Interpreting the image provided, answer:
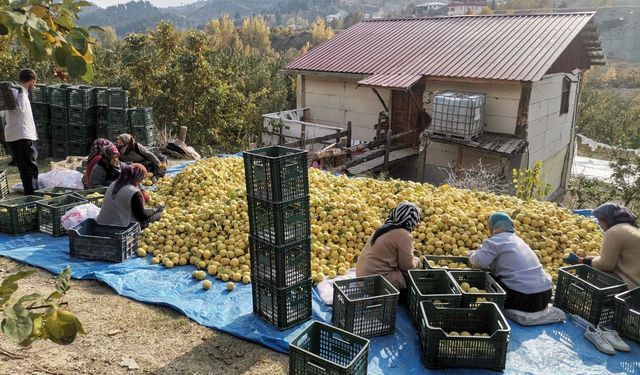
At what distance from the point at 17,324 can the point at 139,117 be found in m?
9.46

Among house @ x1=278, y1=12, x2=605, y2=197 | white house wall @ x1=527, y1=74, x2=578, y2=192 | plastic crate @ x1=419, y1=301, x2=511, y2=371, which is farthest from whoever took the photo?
white house wall @ x1=527, y1=74, x2=578, y2=192

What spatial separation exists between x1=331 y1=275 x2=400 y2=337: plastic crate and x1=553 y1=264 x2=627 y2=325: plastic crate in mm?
1728

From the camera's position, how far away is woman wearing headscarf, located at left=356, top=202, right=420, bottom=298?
4523mm

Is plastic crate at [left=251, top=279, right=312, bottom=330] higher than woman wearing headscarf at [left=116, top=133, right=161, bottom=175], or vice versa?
A: woman wearing headscarf at [left=116, top=133, right=161, bottom=175]

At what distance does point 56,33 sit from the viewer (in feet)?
4.40

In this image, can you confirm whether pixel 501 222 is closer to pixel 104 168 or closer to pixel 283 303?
pixel 283 303

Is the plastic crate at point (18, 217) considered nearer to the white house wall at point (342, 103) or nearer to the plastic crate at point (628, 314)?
the plastic crate at point (628, 314)

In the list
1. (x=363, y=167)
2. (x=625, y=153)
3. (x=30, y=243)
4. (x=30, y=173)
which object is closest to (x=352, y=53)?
(x=363, y=167)

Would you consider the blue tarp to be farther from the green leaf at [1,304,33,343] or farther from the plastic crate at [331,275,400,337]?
the green leaf at [1,304,33,343]

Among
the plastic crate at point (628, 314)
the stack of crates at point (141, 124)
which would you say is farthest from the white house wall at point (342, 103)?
the plastic crate at point (628, 314)

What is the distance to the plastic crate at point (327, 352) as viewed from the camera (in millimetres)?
3264

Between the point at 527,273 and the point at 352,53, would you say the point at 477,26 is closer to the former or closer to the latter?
the point at 352,53

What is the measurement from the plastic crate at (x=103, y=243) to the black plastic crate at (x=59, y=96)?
5564mm

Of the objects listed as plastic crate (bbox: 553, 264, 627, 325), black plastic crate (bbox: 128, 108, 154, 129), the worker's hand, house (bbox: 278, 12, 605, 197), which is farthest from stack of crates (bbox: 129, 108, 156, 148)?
plastic crate (bbox: 553, 264, 627, 325)
